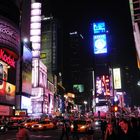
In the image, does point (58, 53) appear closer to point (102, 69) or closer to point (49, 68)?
point (49, 68)

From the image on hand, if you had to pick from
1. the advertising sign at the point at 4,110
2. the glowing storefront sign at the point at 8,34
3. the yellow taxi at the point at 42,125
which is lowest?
the yellow taxi at the point at 42,125

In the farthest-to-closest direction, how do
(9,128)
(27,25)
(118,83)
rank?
(118,83), (27,25), (9,128)

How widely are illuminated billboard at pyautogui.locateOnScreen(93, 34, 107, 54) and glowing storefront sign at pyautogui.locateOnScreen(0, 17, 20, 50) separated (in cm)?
5073

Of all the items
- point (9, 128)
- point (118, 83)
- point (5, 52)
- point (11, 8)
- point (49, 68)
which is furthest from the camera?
point (49, 68)

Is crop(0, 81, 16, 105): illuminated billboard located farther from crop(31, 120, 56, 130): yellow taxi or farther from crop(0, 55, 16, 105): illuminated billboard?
crop(31, 120, 56, 130): yellow taxi

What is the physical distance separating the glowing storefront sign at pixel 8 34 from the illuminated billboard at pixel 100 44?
50726 mm

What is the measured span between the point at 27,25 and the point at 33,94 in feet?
71.5

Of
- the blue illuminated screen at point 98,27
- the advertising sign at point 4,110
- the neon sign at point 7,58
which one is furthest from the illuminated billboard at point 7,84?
the blue illuminated screen at point 98,27

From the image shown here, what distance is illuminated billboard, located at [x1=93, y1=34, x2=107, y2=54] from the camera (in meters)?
117

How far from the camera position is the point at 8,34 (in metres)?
67.8

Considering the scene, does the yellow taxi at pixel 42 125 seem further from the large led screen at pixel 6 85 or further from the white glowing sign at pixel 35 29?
the white glowing sign at pixel 35 29

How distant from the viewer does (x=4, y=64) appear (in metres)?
66.6

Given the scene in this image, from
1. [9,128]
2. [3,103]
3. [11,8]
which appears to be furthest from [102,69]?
[9,128]

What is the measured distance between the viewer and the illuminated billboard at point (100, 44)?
117 m
